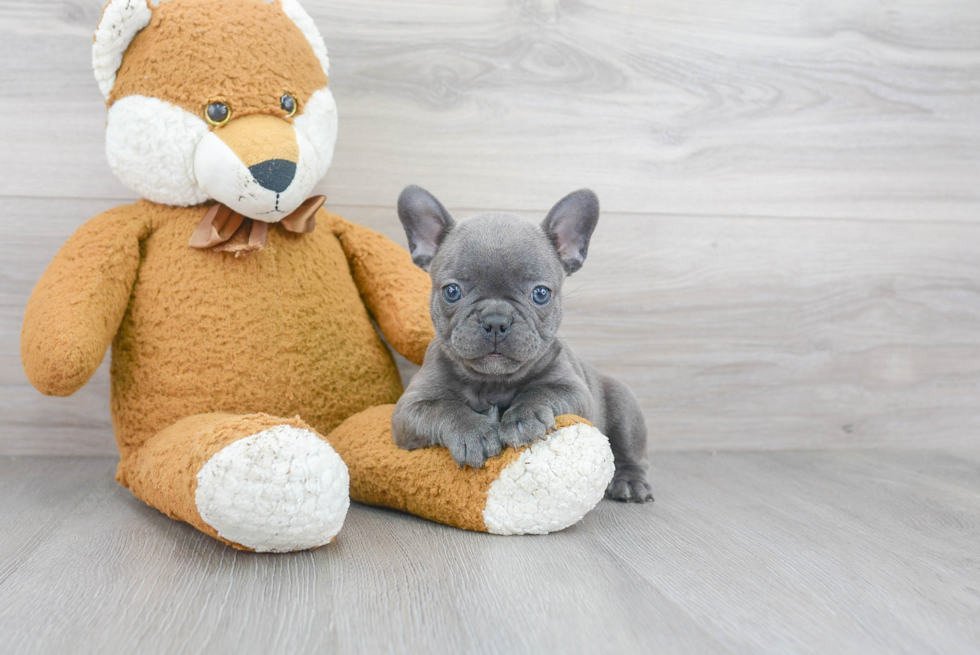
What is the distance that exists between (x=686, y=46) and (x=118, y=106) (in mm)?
1397

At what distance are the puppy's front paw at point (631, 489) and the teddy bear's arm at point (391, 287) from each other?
20.6 inches

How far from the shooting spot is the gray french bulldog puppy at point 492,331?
52.7 inches

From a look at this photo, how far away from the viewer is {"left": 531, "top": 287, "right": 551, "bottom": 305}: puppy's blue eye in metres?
1.41

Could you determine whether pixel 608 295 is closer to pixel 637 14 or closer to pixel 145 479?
pixel 637 14

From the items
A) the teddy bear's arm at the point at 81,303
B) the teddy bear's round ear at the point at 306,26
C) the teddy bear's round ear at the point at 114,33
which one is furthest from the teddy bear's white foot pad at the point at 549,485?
the teddy bear's round ear at the point at 114,33

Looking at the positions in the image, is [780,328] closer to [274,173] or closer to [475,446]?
[475,446]

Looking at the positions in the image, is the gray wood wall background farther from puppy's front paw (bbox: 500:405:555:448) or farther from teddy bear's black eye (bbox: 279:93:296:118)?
puppy's front paw (bbox: 500:405:555:448)

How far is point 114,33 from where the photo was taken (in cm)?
147

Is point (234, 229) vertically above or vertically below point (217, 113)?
below

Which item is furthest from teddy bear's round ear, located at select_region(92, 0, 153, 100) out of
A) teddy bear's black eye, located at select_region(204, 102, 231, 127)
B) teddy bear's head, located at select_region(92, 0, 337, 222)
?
teddy bear's black eye, located at select_region(204, 102, 231, 127)

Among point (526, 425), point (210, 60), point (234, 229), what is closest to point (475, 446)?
point (526, 425)

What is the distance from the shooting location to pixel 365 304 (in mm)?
1813

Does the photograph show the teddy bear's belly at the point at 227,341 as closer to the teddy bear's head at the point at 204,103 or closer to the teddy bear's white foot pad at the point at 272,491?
the teddy bear's head at the point at 204,103

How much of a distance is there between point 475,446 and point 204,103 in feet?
2.78
